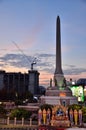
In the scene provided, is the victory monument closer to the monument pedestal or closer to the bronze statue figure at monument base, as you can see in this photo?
the monument pedestal

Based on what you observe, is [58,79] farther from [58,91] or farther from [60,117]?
[60,117]

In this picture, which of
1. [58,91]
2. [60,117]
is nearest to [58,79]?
[58,91]

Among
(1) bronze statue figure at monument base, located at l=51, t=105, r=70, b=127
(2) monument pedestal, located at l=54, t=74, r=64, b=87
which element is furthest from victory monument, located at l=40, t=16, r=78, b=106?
(1) bronze statue figure at monument base, located at l=51, t=105, r=70, b=127

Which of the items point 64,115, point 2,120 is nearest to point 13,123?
point 2,120

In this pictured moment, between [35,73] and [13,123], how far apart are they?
155 m

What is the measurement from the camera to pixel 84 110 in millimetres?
49469

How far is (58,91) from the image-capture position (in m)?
79.9

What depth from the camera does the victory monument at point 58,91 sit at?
77.4 metres

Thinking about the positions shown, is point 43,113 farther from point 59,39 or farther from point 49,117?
point 59,39

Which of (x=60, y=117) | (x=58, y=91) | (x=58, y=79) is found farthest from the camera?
(x=58, y=79)

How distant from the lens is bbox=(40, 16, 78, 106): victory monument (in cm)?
7738

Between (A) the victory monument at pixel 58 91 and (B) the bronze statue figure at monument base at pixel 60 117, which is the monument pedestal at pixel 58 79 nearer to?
(A) the victory monument at pixel 58 91

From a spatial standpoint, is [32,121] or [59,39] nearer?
[32,121]

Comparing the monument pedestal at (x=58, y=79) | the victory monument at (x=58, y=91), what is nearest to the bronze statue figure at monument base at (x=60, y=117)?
the victory monument at (x=58, y=91)
